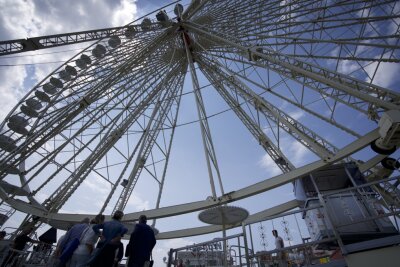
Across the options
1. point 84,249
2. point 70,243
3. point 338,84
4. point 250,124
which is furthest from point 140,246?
point 250,124

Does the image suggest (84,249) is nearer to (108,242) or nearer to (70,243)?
(70,243)

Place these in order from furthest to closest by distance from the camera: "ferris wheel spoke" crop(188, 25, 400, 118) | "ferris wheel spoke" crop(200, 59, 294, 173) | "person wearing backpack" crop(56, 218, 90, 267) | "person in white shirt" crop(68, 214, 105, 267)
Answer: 1. "ferris wheel spoke" crop(200, 59, 294, 173)
2. "ferris wheel spoke" crop(188, 25, 400, 118)
3. "person wearing backpack" crop(56, 218, 90, 267)
4. "person in white shirt" crop(68, 214, 105, 267)

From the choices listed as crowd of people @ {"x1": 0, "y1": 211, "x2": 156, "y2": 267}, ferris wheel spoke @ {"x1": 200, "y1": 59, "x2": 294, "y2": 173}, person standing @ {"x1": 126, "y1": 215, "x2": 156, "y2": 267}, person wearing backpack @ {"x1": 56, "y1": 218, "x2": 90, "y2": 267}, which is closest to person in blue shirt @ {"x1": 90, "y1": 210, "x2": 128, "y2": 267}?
crowd of people @ {"x1": 0, "y1": 211, "x2": 156, "y2": 267}

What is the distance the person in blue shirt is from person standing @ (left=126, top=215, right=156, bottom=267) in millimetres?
496

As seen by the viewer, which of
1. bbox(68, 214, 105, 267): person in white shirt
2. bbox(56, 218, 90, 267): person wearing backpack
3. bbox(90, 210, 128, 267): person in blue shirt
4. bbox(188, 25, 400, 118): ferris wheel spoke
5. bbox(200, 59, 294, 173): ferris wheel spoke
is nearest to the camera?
bbox(90, 210, 128, 267): person in blue shirt

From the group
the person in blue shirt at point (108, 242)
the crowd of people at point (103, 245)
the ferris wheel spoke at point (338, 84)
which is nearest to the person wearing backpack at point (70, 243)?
the crowd of people at point (103, 245)

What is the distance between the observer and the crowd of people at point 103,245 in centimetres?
463

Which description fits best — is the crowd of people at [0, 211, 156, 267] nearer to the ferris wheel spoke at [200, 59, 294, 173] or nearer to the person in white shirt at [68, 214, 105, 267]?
the person in white shirt at [68, 214, 105, 267]

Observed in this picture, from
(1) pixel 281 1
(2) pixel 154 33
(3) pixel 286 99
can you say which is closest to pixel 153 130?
(2) pixel 154 33

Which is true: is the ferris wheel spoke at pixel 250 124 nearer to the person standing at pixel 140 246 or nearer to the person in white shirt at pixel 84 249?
the person standing at pixel 140 246

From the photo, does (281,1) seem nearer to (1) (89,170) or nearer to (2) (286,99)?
(2) (286,99)

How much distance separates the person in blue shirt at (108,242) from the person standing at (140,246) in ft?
1.63

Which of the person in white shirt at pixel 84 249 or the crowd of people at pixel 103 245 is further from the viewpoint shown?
the person in white shirt at pixel 84 249

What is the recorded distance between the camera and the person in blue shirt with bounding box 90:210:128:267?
4535 millimetres
